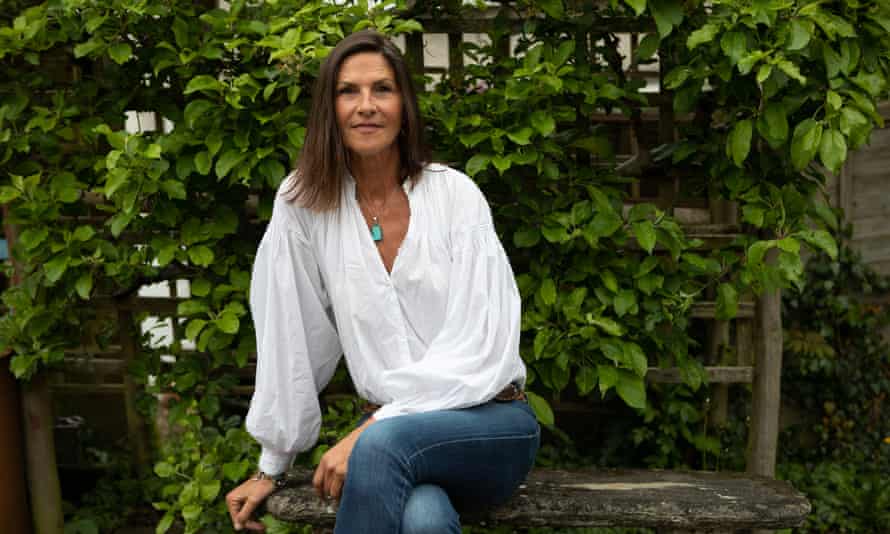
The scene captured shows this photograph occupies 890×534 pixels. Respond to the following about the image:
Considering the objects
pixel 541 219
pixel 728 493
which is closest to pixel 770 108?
pixel 541 219

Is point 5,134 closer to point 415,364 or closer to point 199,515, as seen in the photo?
point 199,515

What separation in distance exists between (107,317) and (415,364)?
158cm

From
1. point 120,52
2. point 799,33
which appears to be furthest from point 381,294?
point 799,33

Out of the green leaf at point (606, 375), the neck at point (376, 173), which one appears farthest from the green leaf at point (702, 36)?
Result: the green leaf at point (606, 375)

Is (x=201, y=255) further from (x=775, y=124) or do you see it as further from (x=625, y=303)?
(x=775, y=124)

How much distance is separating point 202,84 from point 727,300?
5.59 ft

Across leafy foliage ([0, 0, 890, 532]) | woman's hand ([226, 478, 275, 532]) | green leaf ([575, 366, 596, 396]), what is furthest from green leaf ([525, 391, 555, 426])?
woman's hand ([226, 478, 275, 532])

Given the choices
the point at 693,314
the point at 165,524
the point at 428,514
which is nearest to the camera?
the point at 428,514

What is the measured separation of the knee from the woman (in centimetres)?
8

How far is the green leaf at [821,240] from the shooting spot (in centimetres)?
256

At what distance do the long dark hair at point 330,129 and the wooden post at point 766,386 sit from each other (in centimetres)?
159

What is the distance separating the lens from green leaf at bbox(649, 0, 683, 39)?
8.46 feet

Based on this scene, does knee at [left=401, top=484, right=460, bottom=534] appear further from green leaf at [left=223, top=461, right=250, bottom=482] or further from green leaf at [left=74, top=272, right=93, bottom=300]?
green leaf at [left=74, top=272, right=93, bottom=300]

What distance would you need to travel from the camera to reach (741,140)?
8.51 ft
